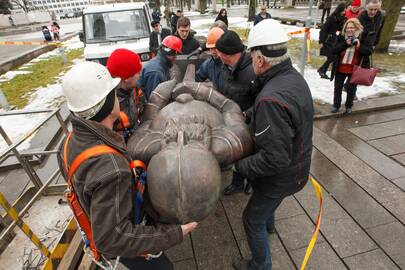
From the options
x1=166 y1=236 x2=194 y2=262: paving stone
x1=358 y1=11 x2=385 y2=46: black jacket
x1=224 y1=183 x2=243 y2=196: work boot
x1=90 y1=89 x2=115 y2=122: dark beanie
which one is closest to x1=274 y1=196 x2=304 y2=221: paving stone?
x1=224 y1=183 x2=243 y2=196: work boot

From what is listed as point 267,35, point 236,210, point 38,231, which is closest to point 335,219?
point 236,210

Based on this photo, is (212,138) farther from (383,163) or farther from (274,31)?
(383,163)

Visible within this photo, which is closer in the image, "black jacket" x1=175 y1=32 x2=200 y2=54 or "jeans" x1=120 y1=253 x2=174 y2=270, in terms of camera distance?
"jeans" x1=120 y1=253 x2=174 y2=270

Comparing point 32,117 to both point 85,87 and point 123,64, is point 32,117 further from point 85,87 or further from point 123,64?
point 85,87

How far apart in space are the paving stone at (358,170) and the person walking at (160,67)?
9.44 feet

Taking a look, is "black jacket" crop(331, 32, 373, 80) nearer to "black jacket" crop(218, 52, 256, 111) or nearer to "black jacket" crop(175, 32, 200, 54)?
"black jacket" crop(175, 32, 200, 54)

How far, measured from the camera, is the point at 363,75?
5.15 metres

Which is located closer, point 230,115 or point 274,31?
point 274,31

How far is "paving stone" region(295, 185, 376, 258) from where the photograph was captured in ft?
9.55

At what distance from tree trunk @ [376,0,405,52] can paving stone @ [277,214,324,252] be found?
9232 mm

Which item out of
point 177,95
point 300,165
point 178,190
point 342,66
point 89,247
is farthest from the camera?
point 342,66

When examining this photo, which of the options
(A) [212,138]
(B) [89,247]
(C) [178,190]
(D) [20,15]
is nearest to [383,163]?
(A) [212,138]

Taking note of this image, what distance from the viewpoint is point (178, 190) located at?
1750 mm

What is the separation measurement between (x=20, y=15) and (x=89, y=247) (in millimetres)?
53304
